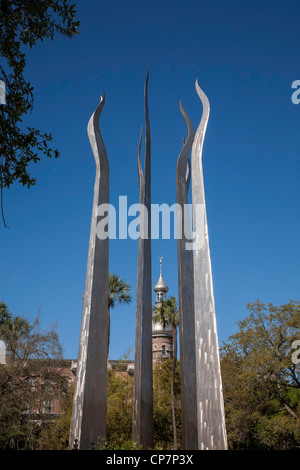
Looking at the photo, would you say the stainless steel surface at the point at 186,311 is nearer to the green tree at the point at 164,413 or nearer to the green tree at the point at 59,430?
the green tree at the point at 59,430

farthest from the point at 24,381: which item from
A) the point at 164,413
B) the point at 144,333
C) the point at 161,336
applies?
the point at 161,336

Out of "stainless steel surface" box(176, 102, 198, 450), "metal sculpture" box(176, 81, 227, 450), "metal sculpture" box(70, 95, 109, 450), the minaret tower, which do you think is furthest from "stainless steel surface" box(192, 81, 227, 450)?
the minaret tower

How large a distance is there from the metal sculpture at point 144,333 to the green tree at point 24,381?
12.0 meters

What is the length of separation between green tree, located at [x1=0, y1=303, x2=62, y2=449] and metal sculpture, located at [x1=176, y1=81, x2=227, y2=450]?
43.5ft

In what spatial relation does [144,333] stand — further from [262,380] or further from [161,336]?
[161,336]

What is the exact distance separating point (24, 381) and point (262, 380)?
532 inches

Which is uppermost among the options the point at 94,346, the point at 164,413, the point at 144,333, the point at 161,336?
the point at 161,336

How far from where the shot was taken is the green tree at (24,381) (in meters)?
19.5

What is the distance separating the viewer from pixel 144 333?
10164 millimetres

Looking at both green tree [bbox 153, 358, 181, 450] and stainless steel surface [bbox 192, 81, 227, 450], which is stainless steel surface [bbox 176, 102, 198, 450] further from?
green tree [bbox 153, 358, 181, 450]

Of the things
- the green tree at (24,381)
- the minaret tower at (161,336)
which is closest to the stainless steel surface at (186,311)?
the green tree at (24,381)

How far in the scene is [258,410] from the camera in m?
25.5
